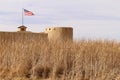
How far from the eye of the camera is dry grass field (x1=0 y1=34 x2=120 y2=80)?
10.5 meters

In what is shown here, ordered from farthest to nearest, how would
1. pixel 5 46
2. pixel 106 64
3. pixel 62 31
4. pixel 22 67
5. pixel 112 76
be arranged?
pixel 62 31, pixel 5 46, pixel 22 67, pixel 106 64, pixel 112 76

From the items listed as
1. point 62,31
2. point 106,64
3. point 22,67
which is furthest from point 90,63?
point 62,31

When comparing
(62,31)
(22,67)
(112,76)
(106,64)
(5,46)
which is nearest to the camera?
(112,76)

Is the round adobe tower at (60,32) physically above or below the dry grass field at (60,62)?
above

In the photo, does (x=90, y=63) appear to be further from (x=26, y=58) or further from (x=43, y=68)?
(x=26, y=58)

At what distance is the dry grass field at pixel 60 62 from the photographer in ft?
34.3

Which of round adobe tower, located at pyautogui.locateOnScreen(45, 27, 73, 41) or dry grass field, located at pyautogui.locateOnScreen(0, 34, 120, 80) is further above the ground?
→ round adobe tower, located at pyautogui.locateOnScreen(45, 27, 73, 41)

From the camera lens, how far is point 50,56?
38.9 feet

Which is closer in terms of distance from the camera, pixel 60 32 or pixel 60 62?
pixel 60 62

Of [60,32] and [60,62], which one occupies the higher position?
[60,32]

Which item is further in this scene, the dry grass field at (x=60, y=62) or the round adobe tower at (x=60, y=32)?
the round adobe tower at (x=60, y=32)

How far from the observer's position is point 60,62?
11.4m

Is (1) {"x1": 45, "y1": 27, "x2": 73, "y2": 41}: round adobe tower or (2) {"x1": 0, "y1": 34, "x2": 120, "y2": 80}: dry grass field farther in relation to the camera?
(1) {"x1": 45, "y1": 27, "x2": 73, "y2": 41}: round adobe tower

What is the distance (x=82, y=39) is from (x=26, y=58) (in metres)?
2.83
